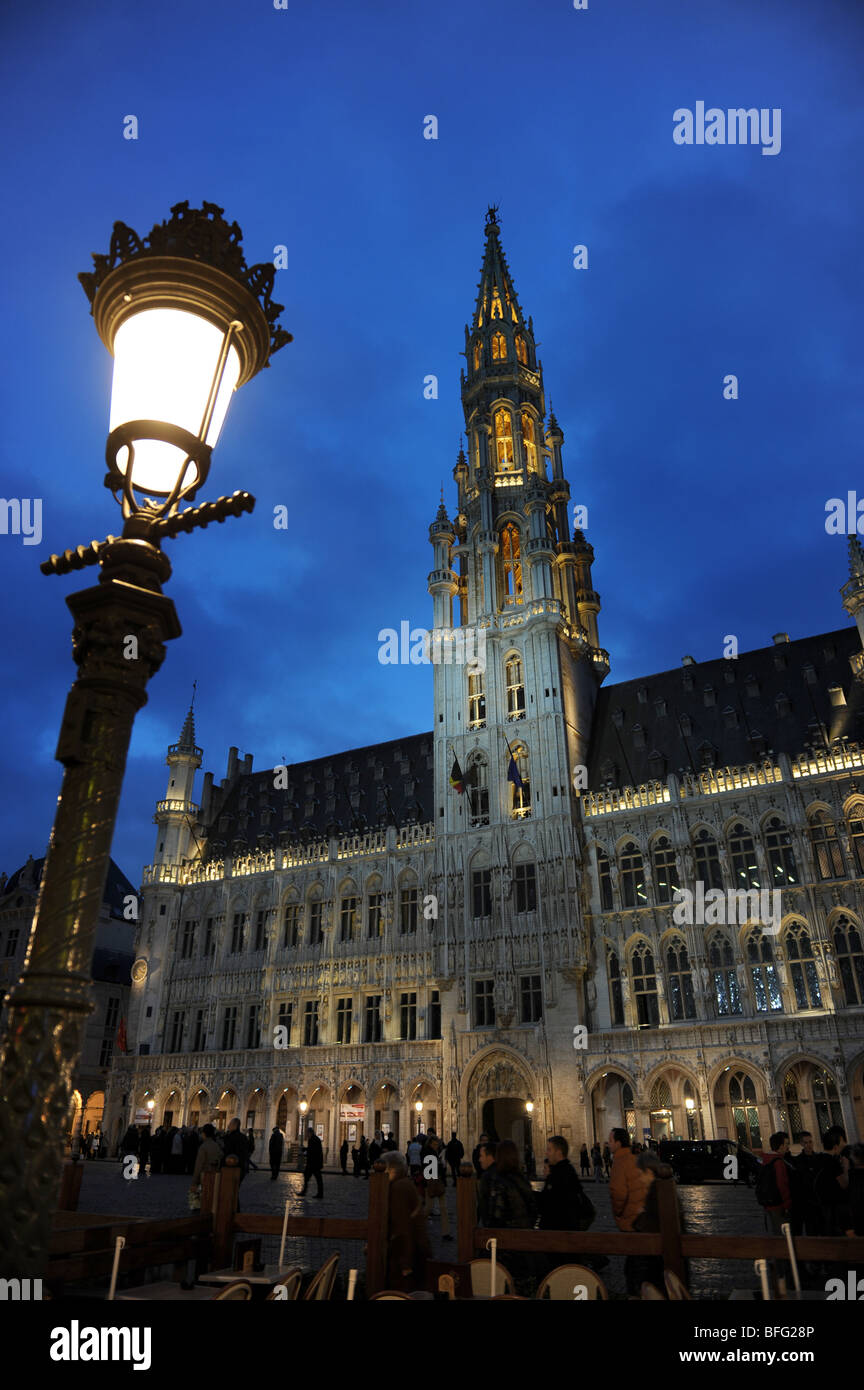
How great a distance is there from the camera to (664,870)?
36.0 metres

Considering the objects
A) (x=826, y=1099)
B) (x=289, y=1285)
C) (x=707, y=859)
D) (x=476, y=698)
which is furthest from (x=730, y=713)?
(x=289, y=1285)

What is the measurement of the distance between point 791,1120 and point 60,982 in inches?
1333

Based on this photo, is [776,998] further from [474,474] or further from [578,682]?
[474,474]

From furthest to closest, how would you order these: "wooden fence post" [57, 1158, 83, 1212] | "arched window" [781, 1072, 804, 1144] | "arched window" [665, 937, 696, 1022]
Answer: "arched window" [665, 937, 696, 1022] → "arched window" [781, 1072, 804, 1144] → "wooden fence post" [57, 1158, 83, 1212]

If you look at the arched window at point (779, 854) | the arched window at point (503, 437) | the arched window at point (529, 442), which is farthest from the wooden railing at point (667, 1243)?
the arched window at point (503, 437)

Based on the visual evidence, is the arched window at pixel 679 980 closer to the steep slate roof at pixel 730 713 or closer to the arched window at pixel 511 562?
the steep slate roof at pixel 730 713

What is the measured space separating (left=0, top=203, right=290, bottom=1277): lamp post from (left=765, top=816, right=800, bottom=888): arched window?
33.6 metres

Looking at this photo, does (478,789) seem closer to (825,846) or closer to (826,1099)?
(825,846)

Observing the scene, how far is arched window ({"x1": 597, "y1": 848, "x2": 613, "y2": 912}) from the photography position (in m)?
36.5

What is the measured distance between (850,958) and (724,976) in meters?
4.55

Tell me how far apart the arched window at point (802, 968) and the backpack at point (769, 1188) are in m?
22.8

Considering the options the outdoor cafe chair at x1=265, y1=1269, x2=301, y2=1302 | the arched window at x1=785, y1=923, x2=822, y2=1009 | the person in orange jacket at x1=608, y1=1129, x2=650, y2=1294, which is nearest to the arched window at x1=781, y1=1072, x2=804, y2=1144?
the arched window at x1=785, y1=923, x2=822, y2=1009

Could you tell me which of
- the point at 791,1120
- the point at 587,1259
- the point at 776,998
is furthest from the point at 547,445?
the point at 587,1259

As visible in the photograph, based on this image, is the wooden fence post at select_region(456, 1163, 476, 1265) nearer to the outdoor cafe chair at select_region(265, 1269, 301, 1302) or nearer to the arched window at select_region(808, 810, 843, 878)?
the outdoor cafe chair at select_region(265, 1269, 301, 1302)
